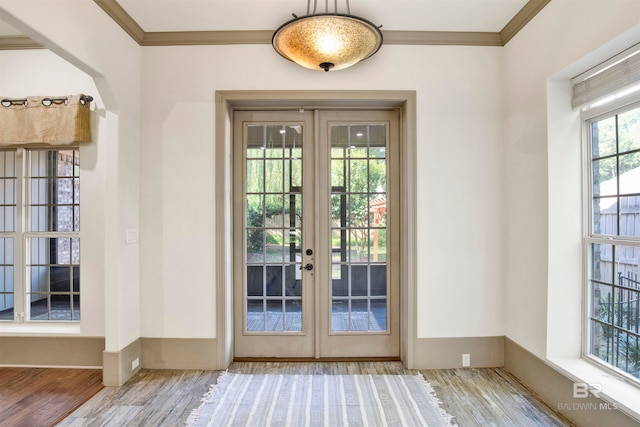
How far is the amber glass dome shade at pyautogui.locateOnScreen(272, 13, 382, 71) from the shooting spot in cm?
207

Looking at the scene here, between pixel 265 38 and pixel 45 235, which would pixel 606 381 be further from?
pixel 45 235

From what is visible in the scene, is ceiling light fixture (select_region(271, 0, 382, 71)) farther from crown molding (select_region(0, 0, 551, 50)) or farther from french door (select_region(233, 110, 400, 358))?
french door (select_region(233, 110, 400, 358))

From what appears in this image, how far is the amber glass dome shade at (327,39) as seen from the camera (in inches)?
81.7

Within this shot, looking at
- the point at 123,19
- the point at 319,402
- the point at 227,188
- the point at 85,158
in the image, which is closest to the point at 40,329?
the point at 85,158

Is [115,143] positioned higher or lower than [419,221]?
higher

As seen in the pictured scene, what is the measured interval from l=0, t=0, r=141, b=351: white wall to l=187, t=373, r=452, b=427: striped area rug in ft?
3.25

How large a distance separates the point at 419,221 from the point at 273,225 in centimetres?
133

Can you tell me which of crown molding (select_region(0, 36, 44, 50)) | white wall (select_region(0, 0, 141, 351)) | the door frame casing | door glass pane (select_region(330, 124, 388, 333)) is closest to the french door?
door glass pane (select_region(330, 124, 388, 333))

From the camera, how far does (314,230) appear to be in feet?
10.6

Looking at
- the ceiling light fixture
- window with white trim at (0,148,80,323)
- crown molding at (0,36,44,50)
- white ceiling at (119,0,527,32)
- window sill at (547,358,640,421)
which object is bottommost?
window sill at (547,358,640,421)

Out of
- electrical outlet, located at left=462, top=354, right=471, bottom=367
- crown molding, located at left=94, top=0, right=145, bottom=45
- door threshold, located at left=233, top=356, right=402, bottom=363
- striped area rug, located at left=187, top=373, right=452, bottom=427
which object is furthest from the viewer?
door threshold, located at left=233, top=356, right=402, bottom=363

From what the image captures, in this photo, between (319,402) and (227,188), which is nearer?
(319,402)

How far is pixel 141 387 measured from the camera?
2.70m

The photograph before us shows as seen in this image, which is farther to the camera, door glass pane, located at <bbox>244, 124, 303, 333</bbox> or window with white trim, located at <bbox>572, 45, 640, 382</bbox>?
door glass pane, located at <bbox>244, 124, 303, 333</bbox>
